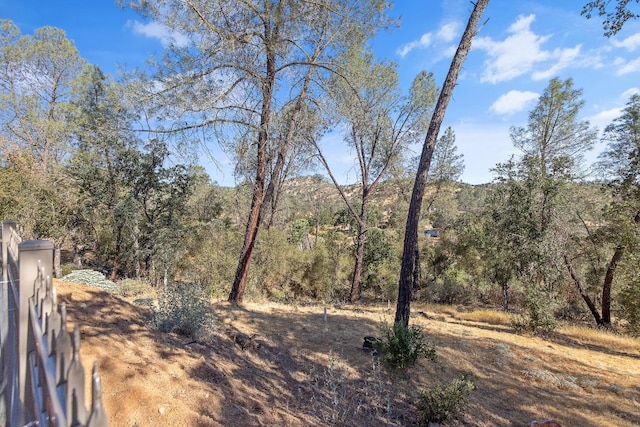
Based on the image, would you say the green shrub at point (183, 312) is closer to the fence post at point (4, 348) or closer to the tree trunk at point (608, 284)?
the fence post at point (4, 348)

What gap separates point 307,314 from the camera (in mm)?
8031

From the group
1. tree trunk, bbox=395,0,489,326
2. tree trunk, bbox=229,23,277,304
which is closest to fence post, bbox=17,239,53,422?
tree trunk, bbox=395,0,489,326

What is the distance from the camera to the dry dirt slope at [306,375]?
257 centimetres

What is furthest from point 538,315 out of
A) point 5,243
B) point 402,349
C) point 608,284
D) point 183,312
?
point 5,243

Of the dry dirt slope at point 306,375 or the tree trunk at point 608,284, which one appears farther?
the tree trunk at point 608,284

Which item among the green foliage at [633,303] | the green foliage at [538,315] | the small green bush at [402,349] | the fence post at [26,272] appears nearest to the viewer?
the fence post at [26,272]

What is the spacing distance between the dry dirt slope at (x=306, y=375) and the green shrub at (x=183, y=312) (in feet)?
0.88

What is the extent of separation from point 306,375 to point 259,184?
4.39 meters

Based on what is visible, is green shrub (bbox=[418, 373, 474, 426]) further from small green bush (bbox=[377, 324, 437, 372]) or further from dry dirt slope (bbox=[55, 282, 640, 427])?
small green bush (bbox=[377, 324, 437, 372])

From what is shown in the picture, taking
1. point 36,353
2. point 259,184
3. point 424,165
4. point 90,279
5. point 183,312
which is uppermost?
point 424,165

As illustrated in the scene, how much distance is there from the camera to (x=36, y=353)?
155 centimetres

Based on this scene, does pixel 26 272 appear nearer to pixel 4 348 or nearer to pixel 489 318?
pixel 4 348

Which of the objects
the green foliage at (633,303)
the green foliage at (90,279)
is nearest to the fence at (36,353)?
the green foliage at (90,279)

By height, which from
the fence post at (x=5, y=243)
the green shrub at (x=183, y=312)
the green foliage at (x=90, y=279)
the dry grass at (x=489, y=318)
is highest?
the fence post at (x=5, y=243)
